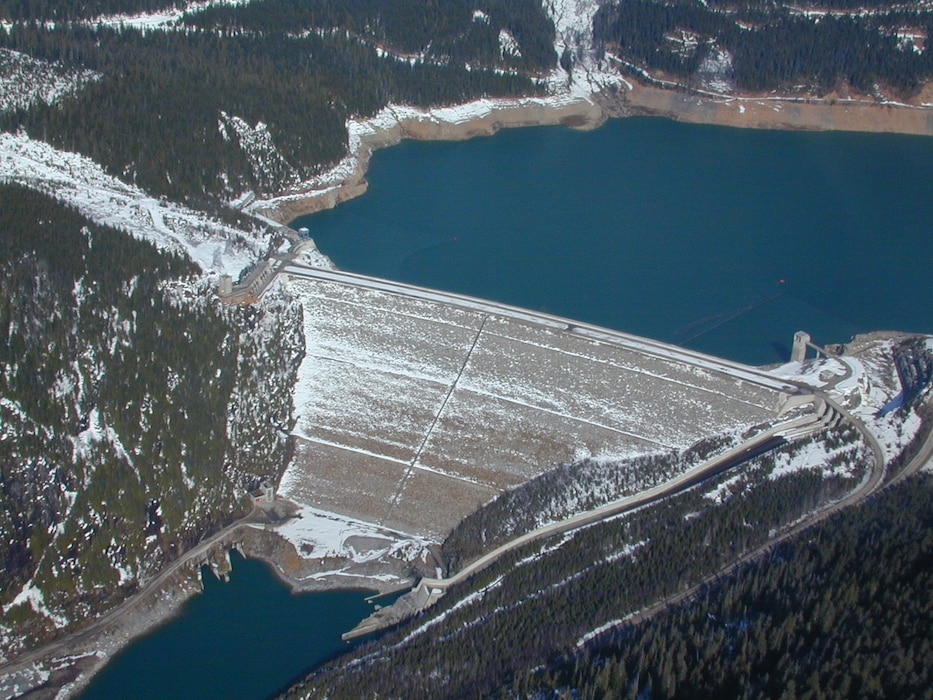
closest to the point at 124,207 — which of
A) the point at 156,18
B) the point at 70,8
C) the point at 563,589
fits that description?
the point at 563,589

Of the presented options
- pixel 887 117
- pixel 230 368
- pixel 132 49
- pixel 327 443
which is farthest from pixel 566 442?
pixel 887 117

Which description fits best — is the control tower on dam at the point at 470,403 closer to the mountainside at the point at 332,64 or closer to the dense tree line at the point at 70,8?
the mountainside at the point at 332,64

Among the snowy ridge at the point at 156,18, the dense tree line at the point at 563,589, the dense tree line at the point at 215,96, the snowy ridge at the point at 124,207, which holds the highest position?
the snowy ridge at the point at 156,18

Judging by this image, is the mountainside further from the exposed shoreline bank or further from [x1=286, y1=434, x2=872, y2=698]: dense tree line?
[x1=286, y1=434, x2=872, y2=698]: dense tree line

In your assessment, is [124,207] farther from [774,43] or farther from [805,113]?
[774,43]

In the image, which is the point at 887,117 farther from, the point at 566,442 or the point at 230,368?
the point at 230,368

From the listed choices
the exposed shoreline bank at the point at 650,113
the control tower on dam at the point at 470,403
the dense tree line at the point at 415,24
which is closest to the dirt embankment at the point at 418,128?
the exposed shoreline bank at the point at 650,113
